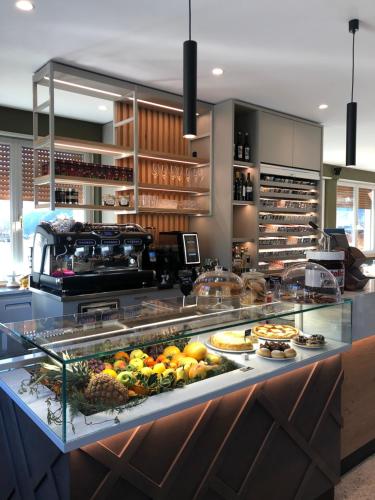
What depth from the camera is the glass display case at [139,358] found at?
53.6 inches

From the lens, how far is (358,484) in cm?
244

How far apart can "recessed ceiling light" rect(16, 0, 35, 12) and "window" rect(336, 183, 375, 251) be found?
7664 mm

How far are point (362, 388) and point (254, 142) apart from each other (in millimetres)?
2957

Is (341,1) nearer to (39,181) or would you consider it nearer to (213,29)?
(213,29)

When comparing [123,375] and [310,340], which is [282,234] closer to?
[310,340]

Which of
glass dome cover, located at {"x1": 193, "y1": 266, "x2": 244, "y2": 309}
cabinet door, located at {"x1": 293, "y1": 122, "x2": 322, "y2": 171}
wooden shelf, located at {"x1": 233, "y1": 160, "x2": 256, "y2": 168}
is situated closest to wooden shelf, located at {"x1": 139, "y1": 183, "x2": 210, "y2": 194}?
wooden shelf, located at {"x1": 233, "y1": 160, "x2": 256, "y2": 168}

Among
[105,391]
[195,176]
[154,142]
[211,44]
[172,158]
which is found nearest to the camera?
[105,391]

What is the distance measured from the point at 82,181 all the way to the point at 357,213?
7.47 m

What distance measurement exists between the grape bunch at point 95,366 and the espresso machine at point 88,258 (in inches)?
73.6

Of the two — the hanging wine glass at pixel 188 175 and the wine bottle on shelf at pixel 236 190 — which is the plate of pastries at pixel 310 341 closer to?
the wine bottle on shelf at pixel 236 190

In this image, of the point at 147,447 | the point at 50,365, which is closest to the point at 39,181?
the point at 50,365

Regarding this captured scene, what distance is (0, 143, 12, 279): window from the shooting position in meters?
4.82

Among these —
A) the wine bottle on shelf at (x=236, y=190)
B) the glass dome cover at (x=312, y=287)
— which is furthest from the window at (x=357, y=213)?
the glass dome cover at (x=312, y=287)

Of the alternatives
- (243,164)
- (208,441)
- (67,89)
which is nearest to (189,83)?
(208,441)
